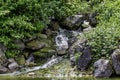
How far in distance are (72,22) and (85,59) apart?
23.6 feet

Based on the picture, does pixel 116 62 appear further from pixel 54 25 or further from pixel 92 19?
pixel 54 25

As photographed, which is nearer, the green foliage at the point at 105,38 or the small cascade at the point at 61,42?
the green foliage at the point at 105,38

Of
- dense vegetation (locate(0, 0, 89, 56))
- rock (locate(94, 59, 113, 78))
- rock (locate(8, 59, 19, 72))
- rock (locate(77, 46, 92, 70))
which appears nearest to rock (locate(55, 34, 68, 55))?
dense vegetation (locate(0, 0, 89, 56))

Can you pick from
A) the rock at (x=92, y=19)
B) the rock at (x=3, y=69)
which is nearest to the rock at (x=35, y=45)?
the rock at (x=3, y=69)

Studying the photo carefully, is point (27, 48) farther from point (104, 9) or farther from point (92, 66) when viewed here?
point (104, 9)

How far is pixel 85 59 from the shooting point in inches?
903

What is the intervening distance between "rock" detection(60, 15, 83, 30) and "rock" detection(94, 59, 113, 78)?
8470 mm

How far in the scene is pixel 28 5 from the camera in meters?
27.2

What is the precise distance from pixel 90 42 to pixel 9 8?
7053 mm

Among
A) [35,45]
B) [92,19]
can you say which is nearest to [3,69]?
[35,45]

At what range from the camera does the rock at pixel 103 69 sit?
21.2 metres

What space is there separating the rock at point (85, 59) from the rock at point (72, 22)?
6.67 m

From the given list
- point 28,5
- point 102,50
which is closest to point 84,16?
point 28,5

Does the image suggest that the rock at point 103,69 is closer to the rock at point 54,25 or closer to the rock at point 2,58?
the rock at point 2,58
